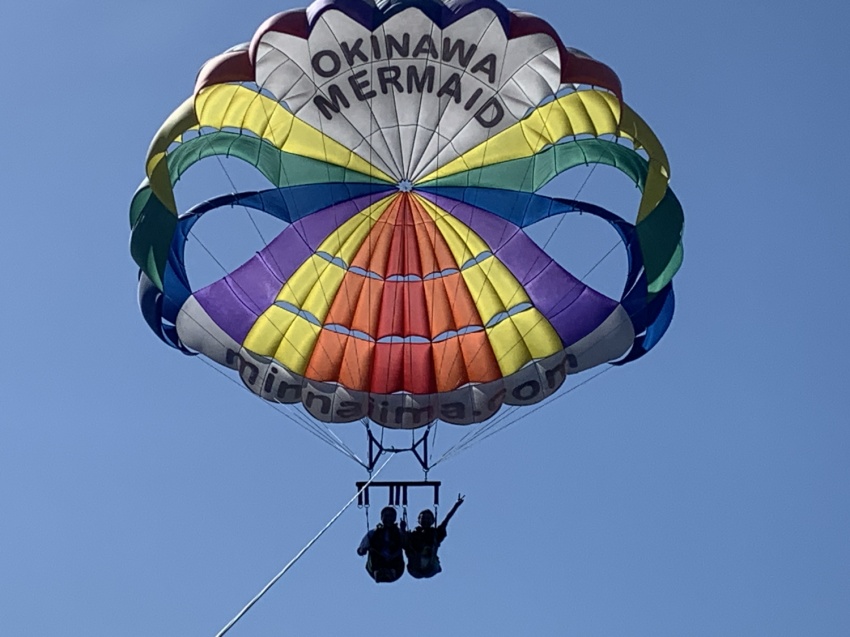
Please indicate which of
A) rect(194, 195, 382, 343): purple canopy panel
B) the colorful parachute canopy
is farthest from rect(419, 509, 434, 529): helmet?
rect(194, 195, 382, 343): purple canopy panel

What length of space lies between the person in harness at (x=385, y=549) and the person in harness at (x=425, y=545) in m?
0.10

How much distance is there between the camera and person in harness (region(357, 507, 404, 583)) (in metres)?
18.0

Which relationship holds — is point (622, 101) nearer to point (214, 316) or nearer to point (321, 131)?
point (321, 131)

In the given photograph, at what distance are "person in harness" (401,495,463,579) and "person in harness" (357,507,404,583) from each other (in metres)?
0.10

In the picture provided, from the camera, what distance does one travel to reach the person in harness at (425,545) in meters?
18.1

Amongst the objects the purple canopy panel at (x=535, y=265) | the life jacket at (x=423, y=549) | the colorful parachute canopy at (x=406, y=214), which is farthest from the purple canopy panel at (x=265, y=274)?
the life jacket at (x=423, y=549)

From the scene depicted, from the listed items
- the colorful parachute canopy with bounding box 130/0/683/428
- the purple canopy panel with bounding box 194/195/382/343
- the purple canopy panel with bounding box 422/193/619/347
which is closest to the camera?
the colorful parachute canopy with bounding box 130/0/683/428

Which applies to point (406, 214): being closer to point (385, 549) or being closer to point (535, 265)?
point (535, 265)

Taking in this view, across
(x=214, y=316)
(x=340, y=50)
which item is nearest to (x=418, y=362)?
(x=214, y=316)

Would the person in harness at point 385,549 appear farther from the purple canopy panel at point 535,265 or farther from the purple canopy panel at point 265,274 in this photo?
the purple canopy panel at point 535,265

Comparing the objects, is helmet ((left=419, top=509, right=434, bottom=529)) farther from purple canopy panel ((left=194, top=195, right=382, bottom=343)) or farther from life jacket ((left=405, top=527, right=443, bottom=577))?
purple canopy panel ((left=194, top=195, right=382, bottom=343))

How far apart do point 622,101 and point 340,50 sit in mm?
2711

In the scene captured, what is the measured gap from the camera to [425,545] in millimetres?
18062

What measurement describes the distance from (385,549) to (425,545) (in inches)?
15.2
